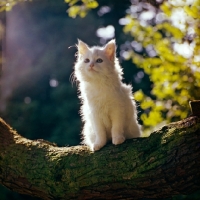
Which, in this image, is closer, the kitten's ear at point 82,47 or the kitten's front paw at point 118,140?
the kitten's front paw at point 118,140

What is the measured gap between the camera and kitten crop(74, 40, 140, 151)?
3.15m

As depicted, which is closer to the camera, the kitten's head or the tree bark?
the tree bark

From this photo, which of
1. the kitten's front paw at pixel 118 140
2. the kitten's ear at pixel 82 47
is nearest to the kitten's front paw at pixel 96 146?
the kitten's front paw at pixel 118 140

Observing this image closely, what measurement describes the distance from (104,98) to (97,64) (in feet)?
1.08

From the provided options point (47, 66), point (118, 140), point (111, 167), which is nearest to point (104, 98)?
point (118, 140)

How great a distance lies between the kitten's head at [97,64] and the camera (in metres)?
3.28

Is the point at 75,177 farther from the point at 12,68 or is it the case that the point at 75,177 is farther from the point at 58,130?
the point at 12,68

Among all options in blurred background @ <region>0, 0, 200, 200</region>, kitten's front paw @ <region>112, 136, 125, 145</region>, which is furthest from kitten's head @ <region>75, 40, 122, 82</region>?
blurred background @ <region>0, 0, 200, 200</region>

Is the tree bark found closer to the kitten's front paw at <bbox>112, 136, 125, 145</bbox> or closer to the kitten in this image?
the kitten's front paw at <bbox>112, 136, 125, 145</bbox>

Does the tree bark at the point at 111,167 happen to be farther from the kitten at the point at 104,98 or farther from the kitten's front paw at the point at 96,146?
the kitten at the point at 104,98

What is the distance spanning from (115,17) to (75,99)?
297cm

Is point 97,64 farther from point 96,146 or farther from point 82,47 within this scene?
point 96,146

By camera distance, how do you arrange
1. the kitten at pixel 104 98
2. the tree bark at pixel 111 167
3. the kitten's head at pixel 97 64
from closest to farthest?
the tree bark at pixel 111 167
the kitten at pixel 104 98
the kitten's head at pixel 97 64

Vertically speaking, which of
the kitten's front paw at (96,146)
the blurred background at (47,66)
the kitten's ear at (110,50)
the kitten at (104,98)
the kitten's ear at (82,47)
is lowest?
the kitten's front paw at (96,146)
